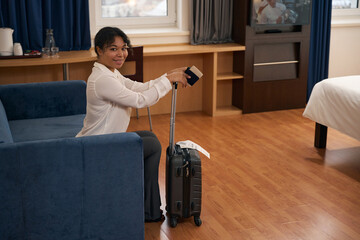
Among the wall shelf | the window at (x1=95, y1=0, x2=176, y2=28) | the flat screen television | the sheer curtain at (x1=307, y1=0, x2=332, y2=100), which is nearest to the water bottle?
the window at (x1=95, y1=0, x2=176, y2=28)

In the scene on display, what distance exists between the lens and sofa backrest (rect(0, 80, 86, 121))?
3596 millimetres

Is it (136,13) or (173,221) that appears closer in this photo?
(173,221)

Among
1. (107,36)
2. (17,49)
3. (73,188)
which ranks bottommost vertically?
(73,188)

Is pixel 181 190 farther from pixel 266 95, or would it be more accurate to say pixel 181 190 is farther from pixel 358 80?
pixel 266 95

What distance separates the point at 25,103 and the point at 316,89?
2.23 m

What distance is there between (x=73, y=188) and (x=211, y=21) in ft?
10.6

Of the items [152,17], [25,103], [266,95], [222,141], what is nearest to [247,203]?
[222,141]

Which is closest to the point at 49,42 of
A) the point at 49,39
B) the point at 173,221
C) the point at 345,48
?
the point at 49,39

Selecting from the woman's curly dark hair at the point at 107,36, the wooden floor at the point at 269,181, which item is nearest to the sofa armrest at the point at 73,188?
the wooden floor at the point at 269,181

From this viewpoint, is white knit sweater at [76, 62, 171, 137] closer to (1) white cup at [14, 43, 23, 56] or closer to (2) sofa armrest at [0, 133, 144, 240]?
(2) sofa armrest at [0, 133, 144, 240]

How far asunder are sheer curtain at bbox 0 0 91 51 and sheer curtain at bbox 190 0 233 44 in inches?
42.9

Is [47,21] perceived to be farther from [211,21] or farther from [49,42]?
[211,21]

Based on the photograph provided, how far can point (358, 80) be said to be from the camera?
3871 millimetres

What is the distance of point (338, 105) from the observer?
3.71 metres
